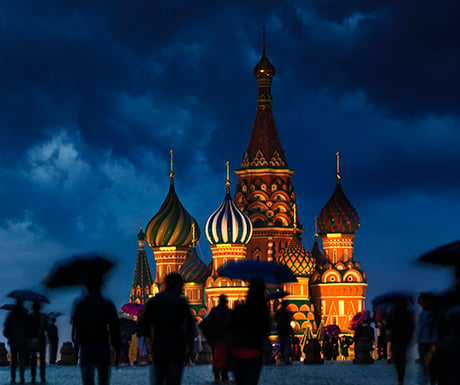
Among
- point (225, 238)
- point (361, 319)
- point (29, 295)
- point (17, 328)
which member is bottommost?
point (17, 328)

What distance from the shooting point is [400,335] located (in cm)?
2044

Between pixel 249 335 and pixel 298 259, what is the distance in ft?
298

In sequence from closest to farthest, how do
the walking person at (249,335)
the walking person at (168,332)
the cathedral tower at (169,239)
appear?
the walking person at (249,335), the walking person at (168,332), the cathedral tower at (169,239)

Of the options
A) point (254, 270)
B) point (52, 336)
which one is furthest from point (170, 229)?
point (254, 270)

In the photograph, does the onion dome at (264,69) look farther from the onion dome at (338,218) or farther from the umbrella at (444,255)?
the umbrella at (444,255)

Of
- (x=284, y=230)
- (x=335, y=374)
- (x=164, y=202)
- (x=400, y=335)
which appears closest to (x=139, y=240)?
(x=164, y=202)

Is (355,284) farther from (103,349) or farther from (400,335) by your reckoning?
(103,349)

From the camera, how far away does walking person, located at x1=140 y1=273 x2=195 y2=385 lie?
14.2m

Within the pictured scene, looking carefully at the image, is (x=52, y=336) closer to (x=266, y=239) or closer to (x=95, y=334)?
(x=95, y=334)

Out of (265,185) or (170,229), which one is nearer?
(265,185)

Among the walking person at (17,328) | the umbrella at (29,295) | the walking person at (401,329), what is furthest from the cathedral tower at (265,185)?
the walking person at (401,329)

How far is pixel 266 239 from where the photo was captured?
4296 inches

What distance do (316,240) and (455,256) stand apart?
104323 mm

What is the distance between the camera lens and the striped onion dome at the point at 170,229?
370 feet
